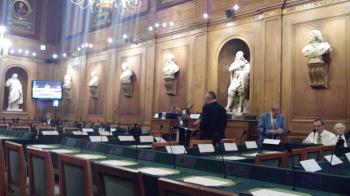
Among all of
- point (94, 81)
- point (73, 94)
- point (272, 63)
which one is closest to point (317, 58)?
point (272, 63)

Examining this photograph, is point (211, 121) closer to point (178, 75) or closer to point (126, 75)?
point (178, 75)

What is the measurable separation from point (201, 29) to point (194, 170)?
7250 mm

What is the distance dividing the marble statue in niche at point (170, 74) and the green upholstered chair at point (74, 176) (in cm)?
778

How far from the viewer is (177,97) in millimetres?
10008

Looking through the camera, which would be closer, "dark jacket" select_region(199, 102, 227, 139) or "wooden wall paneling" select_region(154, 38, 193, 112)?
"dark jacket" select_region(199, 102, 227, 139)

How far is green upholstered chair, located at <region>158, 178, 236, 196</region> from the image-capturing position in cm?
124

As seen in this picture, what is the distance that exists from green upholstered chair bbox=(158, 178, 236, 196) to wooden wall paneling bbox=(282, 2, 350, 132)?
5886 mm

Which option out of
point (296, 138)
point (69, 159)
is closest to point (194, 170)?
point (69, 159)

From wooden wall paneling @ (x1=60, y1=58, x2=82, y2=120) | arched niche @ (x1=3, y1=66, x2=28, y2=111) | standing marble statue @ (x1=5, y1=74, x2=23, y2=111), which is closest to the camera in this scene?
wooden wall paneling @ (x1=60, y1=58, x2=82, y2=120)

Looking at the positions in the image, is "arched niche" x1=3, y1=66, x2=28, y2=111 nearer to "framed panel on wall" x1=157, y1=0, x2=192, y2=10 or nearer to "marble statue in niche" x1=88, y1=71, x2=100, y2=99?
"marble statue in niche" x1=88, y1=71, x2=100, y2=99

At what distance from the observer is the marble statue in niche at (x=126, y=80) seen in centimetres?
1144

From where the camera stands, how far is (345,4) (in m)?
6.68

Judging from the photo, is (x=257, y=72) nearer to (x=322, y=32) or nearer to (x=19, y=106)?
(x=322, y=32)

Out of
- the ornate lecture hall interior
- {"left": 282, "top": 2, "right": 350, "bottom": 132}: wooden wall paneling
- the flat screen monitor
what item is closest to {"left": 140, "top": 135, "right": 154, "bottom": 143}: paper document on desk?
the ornate lecture hall interior
